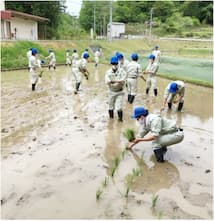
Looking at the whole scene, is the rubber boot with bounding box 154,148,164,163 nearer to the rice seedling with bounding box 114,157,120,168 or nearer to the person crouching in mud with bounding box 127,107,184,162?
the person crouching in mud with bounding box 127,107,184,162

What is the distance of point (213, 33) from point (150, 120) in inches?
2069

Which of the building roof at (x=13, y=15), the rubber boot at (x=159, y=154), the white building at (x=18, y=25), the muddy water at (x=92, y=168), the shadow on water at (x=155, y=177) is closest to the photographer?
the muddy water at (x=92, y=168)

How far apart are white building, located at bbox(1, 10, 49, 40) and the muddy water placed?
887 inches

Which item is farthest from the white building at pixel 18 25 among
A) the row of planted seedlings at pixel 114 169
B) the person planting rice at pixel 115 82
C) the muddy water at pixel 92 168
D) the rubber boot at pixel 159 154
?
the rubber boot at pixel 159 154

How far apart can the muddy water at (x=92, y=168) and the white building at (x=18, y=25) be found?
73.9 feet

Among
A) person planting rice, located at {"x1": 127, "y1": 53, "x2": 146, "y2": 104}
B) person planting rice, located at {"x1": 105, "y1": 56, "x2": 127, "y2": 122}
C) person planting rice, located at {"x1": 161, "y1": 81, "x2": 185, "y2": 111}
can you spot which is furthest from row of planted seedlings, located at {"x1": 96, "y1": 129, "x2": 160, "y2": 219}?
person planting rice, located at {"x1": 127, "y1": 53, "x2": 146, "y2": 104}

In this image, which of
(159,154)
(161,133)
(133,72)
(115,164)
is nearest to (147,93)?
(133,72)

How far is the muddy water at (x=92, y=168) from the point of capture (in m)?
3.42

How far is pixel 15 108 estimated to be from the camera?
8.05 m

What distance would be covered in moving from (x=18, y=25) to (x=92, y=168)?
96.7 feet

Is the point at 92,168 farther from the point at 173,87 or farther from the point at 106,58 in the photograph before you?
the point at 106,58

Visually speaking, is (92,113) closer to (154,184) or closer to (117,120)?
(117,120)

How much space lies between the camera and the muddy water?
342 cm

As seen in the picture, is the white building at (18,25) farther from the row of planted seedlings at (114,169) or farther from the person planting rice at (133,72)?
the row of planted seedlings at (114,169)
